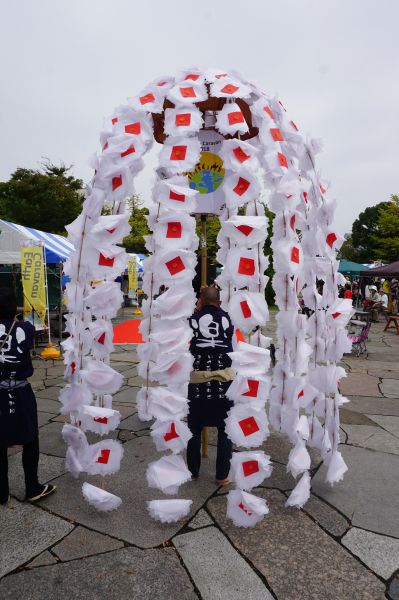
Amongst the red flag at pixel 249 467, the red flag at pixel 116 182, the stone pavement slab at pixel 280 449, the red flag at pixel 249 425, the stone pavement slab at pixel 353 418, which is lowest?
the stone pavement slab at pixel 280 449

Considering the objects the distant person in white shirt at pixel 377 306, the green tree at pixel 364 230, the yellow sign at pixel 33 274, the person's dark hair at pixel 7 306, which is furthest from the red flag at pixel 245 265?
the green tree at pixel 364 230

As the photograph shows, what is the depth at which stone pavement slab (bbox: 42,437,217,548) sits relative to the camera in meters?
3.01

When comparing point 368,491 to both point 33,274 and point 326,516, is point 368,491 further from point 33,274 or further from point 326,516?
point 33,274

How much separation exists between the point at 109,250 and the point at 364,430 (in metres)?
3.93

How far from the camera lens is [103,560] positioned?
2.71 metres

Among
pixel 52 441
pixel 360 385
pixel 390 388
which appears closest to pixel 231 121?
pixel 52 441

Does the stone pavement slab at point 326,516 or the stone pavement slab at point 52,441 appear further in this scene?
Answer: the stone pavement slab at point 52,441

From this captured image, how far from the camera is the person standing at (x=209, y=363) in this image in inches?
134

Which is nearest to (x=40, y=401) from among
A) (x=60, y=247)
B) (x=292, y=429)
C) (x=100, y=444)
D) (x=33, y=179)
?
(x=100, y=444)

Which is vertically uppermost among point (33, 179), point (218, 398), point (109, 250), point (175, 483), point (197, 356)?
point (33, 179)

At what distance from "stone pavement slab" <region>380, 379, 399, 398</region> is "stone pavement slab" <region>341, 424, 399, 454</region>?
71.3 inches

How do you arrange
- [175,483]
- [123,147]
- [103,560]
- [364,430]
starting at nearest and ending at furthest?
[103,560] < [175,483] < [123,147] < [364,430]

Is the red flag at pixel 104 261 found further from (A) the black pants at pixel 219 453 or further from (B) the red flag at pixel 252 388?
(A) the black pants at pixel 219 453

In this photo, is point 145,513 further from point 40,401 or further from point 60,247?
A: point 60,247
